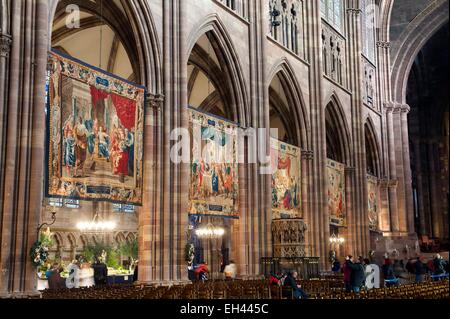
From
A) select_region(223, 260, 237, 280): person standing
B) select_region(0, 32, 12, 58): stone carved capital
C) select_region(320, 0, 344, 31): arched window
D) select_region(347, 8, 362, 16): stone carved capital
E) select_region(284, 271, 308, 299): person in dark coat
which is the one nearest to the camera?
select_region(284, 271, 308, 299): person in dark coat

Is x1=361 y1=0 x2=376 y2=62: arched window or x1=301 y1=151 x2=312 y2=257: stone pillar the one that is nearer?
x1=301 y1=151 x2=312 y2=257: stone pillar

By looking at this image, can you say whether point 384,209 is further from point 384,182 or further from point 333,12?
point 333,12

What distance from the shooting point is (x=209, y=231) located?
102 feet

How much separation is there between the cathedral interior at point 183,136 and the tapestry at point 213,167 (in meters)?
0.06

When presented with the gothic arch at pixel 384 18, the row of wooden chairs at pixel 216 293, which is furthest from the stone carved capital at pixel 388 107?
the row of wooden chairs at pixel 216 293

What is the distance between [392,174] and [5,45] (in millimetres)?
31030

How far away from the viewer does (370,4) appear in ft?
128

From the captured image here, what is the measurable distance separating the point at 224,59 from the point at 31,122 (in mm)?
9857

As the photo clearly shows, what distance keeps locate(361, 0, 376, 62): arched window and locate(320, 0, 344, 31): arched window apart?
13.4ft

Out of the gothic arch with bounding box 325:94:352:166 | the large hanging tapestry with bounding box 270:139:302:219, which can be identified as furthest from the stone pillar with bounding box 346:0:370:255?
the large hanging tapestry with bounding box 270:139:302:219

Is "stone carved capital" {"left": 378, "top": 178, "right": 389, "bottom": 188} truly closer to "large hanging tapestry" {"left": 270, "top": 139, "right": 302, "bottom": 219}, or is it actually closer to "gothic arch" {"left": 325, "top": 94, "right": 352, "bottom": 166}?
"gothic arch" {"left": 325, "top": 94, "right": 352, "bottom": 166}

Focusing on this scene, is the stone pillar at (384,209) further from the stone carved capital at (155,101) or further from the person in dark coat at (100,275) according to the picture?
the stone carved capital at (155,101)

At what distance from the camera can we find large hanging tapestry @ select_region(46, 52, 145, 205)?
1475 centimetres
